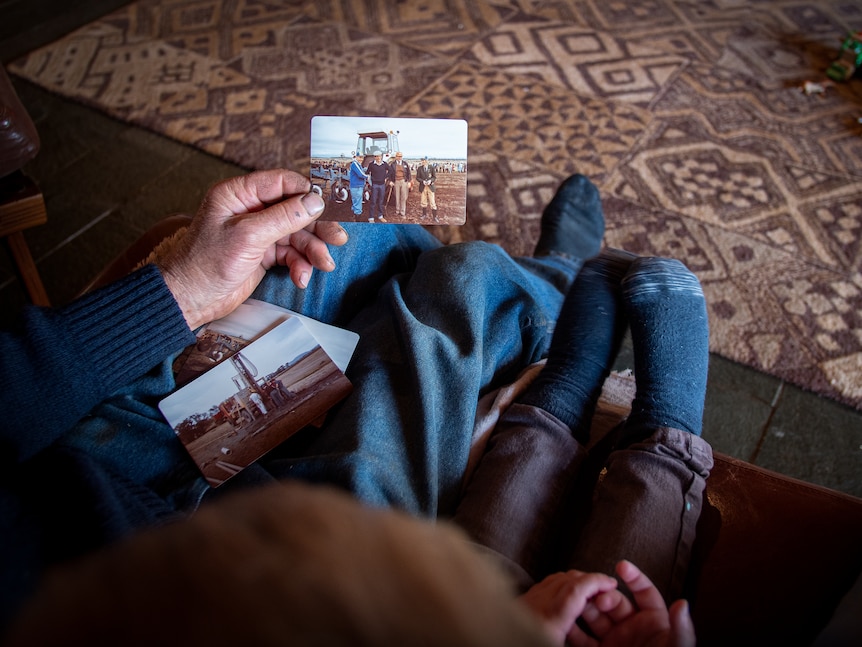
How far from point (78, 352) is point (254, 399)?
0.71 feet

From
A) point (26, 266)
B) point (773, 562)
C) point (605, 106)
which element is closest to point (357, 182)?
point (773, 562)

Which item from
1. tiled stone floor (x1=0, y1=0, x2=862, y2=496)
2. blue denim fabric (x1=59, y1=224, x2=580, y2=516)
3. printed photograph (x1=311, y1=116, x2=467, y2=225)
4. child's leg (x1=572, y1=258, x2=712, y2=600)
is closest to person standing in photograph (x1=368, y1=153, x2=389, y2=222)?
printed photograph (x1=311, y1=116, x2=467, y2=225)

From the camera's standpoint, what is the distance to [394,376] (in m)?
0.82

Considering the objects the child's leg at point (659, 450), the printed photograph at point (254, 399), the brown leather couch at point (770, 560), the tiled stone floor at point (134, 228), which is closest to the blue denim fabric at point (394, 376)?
the printed photograph at point (254, 399)

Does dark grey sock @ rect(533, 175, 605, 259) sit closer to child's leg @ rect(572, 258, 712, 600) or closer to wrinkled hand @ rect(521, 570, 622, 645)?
child's leg @ rect(572, 258, 712, 600)

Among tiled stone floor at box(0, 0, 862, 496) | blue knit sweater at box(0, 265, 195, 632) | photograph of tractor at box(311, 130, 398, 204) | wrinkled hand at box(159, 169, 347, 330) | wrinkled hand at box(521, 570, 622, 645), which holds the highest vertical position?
photograph of tractor at box(311, 130, 398, 204)

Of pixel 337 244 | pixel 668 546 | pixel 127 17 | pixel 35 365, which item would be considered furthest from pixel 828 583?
pixel 127 17

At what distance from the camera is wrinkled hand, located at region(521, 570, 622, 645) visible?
1.85 ft

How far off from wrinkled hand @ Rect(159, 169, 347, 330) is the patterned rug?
792mm

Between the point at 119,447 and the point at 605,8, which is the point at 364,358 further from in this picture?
the point at 605,8

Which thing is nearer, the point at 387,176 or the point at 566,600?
the point at 566,600

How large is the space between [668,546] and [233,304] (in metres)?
0.66

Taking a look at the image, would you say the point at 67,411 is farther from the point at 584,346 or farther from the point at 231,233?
the point at 584,346

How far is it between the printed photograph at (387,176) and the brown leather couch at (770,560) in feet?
1.65
